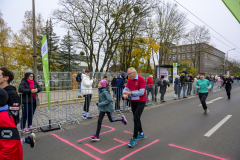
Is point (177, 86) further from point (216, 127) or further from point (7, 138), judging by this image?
point (7, 138)

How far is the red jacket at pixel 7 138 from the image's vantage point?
2209 millimetres

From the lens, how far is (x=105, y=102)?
14.9 feet

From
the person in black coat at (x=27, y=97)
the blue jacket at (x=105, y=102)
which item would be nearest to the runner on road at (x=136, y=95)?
the blue jacket at (x=105, y=102)

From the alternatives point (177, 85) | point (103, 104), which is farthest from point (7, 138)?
point (177, 85)

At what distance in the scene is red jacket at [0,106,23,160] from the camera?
7.25 ft

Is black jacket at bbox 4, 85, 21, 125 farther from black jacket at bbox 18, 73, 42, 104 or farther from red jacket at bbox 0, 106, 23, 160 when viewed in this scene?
black jacket at bbox 18, 73, 42, 104

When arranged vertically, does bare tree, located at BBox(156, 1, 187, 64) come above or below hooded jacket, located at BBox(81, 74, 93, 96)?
above

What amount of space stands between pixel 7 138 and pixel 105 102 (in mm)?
2559

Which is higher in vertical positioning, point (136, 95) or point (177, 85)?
point (136, 95)

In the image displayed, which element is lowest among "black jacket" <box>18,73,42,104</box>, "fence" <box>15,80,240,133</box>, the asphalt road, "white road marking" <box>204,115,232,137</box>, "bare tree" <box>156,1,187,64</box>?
the asphalt road

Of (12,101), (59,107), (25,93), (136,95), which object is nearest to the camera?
(12,101)

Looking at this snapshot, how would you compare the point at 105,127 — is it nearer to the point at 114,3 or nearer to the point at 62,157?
the point at 62,157

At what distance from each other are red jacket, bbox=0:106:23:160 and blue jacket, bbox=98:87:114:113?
7.95 ft

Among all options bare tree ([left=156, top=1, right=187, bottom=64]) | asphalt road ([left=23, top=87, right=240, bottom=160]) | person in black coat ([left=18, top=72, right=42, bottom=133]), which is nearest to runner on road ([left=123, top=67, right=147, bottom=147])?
asphalt road ([left=23, top=87, right=240, bottom=160])
